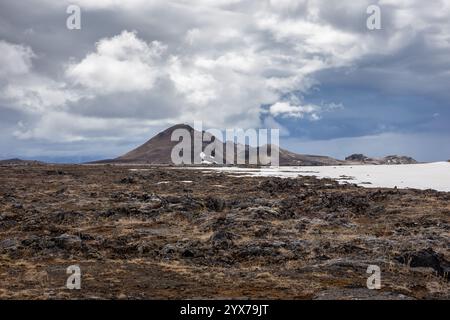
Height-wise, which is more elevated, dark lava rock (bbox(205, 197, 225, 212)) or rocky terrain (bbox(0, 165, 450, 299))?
dark lava rock (bbox(205, 197, 225, 212))

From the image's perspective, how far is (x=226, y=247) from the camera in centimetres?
2272

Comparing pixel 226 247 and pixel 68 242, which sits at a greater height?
pixel 68 242

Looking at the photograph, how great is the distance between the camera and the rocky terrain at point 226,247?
52.4 ft

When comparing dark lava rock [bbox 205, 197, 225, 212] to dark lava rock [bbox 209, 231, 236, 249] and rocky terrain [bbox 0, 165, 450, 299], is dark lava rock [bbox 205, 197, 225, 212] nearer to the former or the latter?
rocky terrain [bbox 0, 165, 450, 299]

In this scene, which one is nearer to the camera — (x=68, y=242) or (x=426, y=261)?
(x=426, y=261)

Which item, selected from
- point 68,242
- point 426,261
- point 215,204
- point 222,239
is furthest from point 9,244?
point 426,261

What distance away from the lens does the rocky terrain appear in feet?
52.4

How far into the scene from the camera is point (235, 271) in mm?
18828

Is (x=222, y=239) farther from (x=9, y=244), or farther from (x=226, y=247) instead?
(x=9, y=244)

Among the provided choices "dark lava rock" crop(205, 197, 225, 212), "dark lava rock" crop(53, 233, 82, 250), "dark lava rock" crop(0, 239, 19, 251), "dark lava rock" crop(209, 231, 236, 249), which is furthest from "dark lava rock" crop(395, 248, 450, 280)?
"dark lava rock" crop(205, 197, 225, 212)

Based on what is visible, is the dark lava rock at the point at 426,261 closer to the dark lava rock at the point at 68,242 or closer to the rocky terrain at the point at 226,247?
the rocky terrain at the point at 226,247

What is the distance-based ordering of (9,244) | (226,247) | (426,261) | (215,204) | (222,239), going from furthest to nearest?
(215,204) < (222,239) < (9,244) < (226,247) < (426,261)

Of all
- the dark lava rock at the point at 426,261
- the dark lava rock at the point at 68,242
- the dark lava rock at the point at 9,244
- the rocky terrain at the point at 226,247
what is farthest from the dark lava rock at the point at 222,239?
the dark lava rock at the point at 9,244

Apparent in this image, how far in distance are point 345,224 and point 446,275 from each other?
36.4 feet
